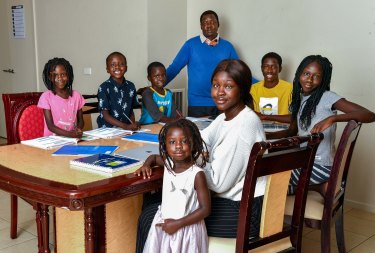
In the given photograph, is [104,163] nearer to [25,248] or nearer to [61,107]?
[61,107]

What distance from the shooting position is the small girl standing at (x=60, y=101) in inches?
99.7

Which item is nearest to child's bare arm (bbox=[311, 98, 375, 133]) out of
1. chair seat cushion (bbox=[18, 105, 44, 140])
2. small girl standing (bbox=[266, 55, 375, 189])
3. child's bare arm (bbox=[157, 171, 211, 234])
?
small girl standing (bbox=[266, 55, 375, 189])

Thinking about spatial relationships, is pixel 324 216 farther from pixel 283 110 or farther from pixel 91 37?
pixel 91 37

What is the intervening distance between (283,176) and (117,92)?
5.48ft

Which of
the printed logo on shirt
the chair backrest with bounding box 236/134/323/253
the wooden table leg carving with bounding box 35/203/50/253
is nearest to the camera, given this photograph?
the chair backrest with bounding box 236/134/323/253

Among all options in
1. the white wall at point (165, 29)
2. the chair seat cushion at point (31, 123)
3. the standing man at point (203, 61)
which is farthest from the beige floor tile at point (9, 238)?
the white wall at point (165, 29)

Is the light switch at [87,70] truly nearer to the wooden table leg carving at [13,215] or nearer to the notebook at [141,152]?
the wooden table leg carving at [13,215]

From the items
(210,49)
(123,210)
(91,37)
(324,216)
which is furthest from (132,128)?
(91,37)

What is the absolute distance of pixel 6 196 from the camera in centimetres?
363

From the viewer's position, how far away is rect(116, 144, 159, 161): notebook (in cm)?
189

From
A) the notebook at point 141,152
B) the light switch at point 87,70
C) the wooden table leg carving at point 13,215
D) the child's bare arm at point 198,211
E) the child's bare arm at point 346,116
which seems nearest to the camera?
the child's bare arm at point 198,211

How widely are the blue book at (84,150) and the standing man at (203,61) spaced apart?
1.76m

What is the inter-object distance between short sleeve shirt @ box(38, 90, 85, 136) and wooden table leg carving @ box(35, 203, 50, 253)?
58 cm

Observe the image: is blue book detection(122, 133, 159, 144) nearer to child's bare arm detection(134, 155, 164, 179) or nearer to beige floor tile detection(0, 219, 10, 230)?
child's bare arm detection(134, 155, 164, 179)
